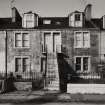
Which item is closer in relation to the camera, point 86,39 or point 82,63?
point 82,63

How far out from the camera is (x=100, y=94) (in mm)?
13992

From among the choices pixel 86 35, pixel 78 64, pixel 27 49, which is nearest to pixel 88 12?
pixel 86 35

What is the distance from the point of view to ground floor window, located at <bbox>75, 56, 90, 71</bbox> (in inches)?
854

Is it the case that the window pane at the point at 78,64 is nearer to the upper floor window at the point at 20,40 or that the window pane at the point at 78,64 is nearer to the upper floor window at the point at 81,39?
the upper floor window at the point at 81,39

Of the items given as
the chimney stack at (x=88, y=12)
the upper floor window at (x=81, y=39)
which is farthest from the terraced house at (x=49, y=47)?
the chimney stack at (x=88, y=12)

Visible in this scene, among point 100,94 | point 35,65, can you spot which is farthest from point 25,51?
point 100,94

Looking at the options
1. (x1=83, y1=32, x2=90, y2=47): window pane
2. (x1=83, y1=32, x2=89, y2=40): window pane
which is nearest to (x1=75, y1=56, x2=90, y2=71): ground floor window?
(x1=83, y1=32, x2=90, y2=47): window pane

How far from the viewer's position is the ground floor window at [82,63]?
21688 mm

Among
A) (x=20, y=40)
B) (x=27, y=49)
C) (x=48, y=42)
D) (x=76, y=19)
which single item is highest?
(x=76, y=19)

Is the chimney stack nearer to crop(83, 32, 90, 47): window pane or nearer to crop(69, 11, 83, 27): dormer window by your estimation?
crop(69, 11, 83, 27): dormer window

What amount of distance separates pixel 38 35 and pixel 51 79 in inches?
298

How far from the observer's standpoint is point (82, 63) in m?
21.6

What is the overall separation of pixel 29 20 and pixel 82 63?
875 centimetres

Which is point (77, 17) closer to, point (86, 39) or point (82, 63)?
point (86, 39)
